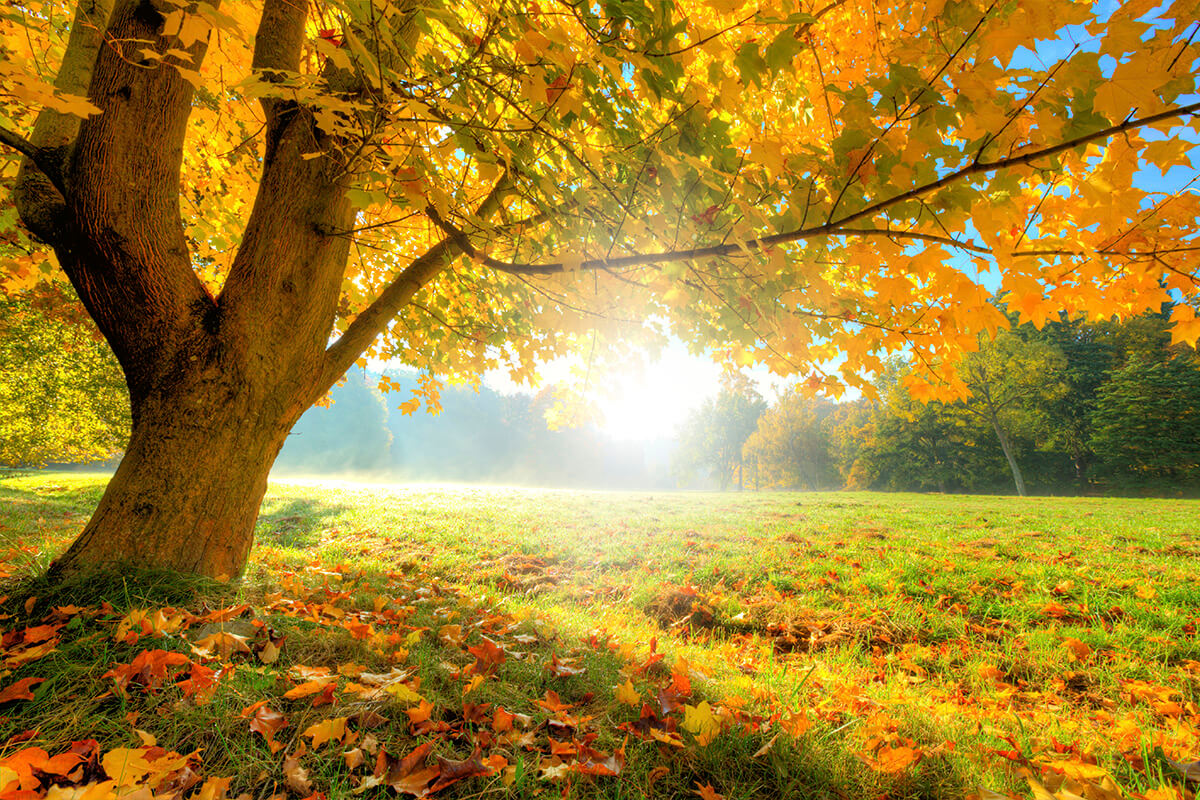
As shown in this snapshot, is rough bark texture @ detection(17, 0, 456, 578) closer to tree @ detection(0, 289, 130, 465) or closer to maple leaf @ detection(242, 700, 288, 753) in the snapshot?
maple leaf @ detection(242, 700, 288, 753)

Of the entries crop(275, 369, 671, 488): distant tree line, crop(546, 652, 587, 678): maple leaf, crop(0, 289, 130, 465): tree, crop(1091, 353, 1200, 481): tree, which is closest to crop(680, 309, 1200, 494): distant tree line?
crop(1091, 353, 1200, 481): tree

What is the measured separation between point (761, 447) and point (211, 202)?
34216 mm

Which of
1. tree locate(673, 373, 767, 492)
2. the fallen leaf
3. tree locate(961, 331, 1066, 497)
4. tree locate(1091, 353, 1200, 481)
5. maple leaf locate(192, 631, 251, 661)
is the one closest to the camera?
the fallen leaf

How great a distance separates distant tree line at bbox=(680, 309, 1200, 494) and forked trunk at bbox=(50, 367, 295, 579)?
86.5ft

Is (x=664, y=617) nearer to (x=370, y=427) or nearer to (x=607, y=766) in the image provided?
(x=607, y=766)

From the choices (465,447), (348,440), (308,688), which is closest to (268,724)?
(308,688)

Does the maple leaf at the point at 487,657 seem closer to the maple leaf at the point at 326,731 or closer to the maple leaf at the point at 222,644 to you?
the maple leaf at the point at 326,731

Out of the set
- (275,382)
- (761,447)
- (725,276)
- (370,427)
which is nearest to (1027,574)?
(725,276)

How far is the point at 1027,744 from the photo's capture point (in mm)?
1805

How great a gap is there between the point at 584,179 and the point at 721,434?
120 feet

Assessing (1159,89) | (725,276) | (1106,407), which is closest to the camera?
(1159,89)

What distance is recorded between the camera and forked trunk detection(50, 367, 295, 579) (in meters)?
2.20

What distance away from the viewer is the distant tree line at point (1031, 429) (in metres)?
24.7

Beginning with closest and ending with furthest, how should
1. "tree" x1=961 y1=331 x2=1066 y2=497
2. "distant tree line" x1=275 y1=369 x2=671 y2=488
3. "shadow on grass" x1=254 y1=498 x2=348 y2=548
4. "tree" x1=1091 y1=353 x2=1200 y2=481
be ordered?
"shadow on grass" x1=254 y1=498 x2=348 y2=548 → "tree" x1=961 y1=331 x2=1066 y2=497 → "tree" x1=1091 y1=353 x2=1200 y2=481 → "distant tree line" x1=275 y1=369 x2=671 y2=488
